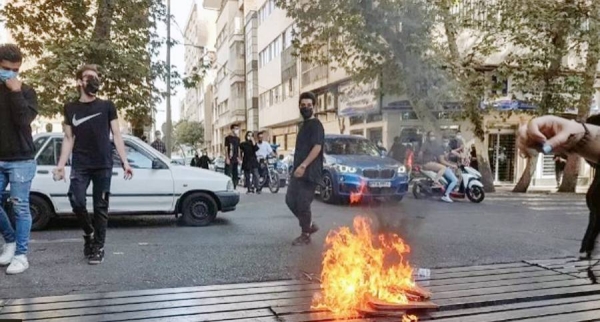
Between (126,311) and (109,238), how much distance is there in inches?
130

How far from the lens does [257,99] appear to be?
35.9 m

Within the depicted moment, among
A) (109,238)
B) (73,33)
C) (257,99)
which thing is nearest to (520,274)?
(109,238)

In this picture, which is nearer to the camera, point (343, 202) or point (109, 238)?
point (109, 238)

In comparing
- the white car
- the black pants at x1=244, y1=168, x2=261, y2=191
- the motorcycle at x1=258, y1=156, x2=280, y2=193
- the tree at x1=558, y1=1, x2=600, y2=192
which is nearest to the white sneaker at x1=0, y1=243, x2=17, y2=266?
the white car

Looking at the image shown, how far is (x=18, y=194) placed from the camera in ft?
14.1

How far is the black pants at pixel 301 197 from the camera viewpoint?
569 centimetres

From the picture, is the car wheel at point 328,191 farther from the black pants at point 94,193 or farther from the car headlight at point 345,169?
the black pants at point 94,193

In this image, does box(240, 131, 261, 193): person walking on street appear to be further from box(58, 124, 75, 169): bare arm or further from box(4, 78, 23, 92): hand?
box(4, 78, 23, 92): hand

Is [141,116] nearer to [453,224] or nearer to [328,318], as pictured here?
[453,224]

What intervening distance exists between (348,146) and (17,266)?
6457 millimetres

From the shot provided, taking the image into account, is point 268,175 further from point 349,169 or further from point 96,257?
point 96,257

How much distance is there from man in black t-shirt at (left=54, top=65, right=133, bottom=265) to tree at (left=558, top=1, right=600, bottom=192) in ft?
35.8

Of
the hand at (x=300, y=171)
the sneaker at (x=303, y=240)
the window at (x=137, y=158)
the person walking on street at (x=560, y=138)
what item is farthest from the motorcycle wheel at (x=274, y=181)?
the person walking on street at (x=560, y=138)

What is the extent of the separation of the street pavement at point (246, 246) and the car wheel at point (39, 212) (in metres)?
0.15
